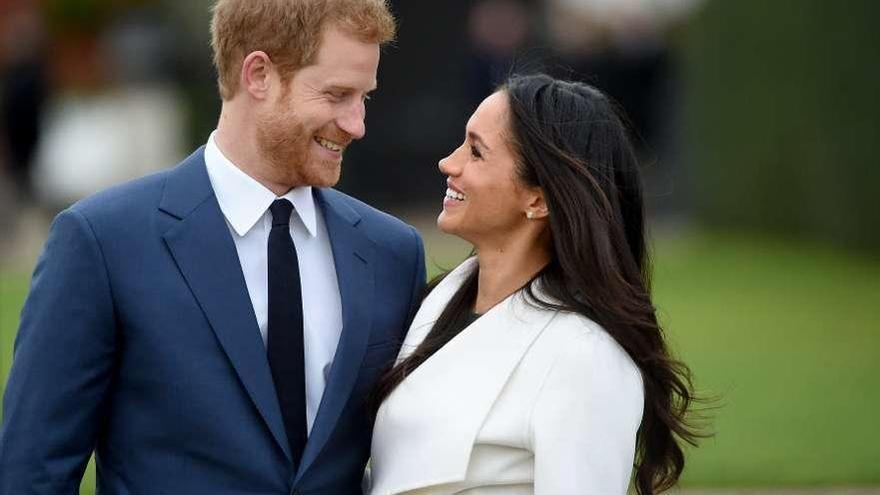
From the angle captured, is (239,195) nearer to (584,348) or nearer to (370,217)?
(370,217)

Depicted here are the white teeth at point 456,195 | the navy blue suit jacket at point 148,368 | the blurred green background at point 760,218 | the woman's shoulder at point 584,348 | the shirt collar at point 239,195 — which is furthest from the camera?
the blurred green background at point 760,218

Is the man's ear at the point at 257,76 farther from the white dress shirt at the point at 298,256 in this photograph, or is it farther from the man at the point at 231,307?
the white dress shirt at the point at 298,256

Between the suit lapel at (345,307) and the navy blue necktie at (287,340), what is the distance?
0.14 ft

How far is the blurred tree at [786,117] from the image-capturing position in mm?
13594

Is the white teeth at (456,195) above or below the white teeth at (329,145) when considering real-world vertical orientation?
below

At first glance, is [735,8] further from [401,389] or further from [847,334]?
[401,389]

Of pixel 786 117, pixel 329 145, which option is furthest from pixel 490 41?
pixel 329 145

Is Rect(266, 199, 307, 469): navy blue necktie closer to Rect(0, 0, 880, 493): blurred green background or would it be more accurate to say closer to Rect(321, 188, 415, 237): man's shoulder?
Rect(321, 188, 415, 237): man's shoulder

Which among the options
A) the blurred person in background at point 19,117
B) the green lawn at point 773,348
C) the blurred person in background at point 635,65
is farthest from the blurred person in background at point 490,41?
the blurred person in background at point 19,117

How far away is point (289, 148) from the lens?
3803mm

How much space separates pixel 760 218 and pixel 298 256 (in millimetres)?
12807

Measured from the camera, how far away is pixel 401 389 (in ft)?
12.9

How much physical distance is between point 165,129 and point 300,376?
619 inches

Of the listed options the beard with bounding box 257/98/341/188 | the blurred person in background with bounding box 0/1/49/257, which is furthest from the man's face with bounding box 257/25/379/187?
the blurred person in background with bounding box 0/1/49/257
